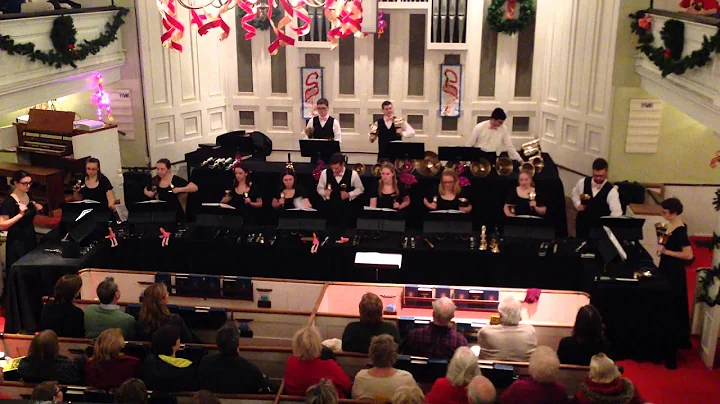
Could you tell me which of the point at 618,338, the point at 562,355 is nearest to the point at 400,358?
the point at 562,355

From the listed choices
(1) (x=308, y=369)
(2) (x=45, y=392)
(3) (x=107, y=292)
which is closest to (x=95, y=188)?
(3) (x=107, y=292)

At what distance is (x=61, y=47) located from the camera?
28.9 ft

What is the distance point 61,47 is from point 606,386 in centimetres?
732

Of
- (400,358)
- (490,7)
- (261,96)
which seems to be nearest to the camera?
(400,358)

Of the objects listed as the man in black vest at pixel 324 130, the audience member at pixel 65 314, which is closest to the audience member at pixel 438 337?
the audience member at pixel 65 314

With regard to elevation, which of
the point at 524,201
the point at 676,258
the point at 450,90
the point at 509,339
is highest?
the point at 450,90

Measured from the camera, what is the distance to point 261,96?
12359mm

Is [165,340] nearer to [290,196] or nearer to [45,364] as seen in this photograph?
[45,364]

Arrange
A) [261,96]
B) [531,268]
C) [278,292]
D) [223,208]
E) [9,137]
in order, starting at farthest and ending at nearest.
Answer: [261,96] → [9,137] → [223,208] → [531,268] → [278,292]

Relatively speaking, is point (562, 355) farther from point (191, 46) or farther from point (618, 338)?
point (191, 46)

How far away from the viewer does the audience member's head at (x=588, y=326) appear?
5.08m

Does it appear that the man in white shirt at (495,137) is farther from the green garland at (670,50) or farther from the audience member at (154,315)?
the audience member at (154,315)

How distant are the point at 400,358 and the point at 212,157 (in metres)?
5.91

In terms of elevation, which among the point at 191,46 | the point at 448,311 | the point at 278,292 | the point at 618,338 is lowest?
the point at 618,338
